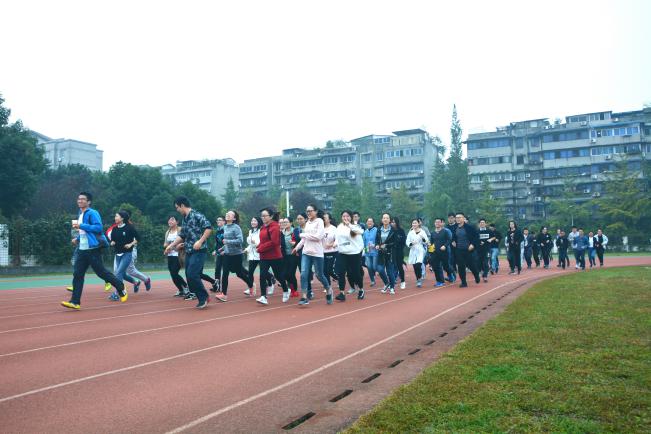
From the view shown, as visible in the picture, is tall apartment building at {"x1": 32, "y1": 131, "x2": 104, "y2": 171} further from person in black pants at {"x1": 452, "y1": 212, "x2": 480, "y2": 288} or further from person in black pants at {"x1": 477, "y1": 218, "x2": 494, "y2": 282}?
person in black pants at {"x1": 452, "y1": 212, "x2": 480, "y2": 288}

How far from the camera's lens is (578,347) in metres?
5.69

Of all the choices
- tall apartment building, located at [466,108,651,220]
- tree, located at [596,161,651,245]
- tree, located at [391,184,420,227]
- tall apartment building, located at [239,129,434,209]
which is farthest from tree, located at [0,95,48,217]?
tree, located at [596,161,651,245]

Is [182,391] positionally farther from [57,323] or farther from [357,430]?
[57,323]

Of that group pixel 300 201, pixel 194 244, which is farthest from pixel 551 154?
pixel 194 244

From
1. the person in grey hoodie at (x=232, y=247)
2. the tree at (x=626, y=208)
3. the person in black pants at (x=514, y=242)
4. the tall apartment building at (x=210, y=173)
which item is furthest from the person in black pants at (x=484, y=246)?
the tall apartment building at (x=210, y=173)

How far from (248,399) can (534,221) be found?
8103cm

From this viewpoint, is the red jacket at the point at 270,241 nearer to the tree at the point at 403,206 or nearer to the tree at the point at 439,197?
the tree at the point at 439,197

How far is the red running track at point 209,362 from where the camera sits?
3.96 m

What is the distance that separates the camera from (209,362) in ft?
19.0

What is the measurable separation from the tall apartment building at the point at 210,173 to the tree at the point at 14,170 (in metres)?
62.1

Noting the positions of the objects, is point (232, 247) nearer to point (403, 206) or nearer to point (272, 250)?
point (272, 250)

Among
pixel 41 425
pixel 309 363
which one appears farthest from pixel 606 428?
pixel 41 425

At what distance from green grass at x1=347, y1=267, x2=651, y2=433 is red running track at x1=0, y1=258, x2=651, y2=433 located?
0.41 meters

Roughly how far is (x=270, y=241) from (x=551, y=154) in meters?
75.5
